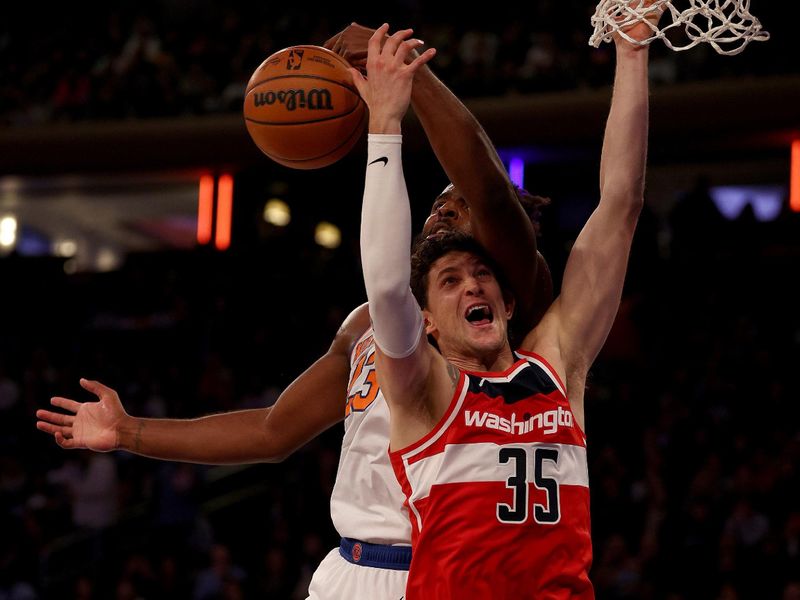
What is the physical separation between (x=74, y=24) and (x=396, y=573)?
1441 cm

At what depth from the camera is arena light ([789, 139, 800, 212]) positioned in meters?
11.8

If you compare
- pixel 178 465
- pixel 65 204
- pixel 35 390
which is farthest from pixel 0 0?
pixel 178 465

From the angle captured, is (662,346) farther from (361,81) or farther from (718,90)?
(361,81)

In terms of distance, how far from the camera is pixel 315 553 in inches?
330

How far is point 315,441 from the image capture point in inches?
388

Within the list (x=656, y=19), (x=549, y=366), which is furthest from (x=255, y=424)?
(x=656, y=19)

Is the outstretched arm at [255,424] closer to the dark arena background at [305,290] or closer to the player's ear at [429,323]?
the player's ear at [429,323]

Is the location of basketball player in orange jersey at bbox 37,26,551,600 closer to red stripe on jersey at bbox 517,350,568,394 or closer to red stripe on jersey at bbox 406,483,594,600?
red stripe on jersey at bbox 517,350,568,394

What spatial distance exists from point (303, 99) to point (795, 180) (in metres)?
10.0

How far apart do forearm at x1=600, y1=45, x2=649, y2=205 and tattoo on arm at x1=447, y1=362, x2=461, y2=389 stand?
67 cm

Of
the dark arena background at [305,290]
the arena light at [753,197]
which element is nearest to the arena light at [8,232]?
the dark arena background at [305,290]

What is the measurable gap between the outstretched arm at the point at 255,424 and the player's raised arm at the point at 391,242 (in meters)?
0.76

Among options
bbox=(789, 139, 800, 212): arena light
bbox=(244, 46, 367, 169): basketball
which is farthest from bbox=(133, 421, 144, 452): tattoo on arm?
bbox=(789, 139, 800, 212): arena light

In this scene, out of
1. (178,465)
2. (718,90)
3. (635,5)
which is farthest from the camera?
(718,90)
